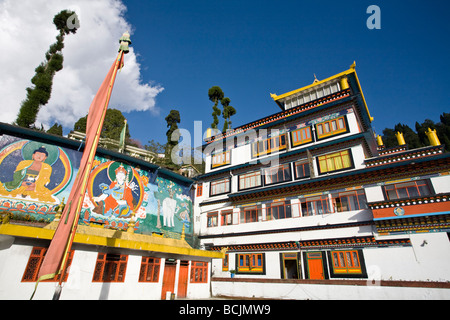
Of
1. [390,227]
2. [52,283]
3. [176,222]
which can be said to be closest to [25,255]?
[52,283]

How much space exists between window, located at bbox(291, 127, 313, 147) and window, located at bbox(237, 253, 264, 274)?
421 inches

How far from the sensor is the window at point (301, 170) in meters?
21.7

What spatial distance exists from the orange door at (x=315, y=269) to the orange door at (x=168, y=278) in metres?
10.0

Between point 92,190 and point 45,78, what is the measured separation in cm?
1845


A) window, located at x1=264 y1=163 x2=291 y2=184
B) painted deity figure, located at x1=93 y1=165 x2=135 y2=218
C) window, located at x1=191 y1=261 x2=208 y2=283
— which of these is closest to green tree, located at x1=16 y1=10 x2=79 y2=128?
painted deity figure, located at x1=93 y1=165 x2=135 y2=218

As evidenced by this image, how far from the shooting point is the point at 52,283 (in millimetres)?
10000

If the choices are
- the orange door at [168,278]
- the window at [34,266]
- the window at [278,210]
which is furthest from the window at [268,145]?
the window at [34,266]

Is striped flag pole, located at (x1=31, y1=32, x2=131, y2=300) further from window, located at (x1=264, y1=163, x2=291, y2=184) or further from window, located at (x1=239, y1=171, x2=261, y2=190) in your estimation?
window, located at (x1=239, y1=171, x2=261, y2=190)

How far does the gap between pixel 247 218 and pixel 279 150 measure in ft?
23.8

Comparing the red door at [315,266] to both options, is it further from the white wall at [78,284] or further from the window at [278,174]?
the white wall at [78,284]

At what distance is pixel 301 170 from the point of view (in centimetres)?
2211

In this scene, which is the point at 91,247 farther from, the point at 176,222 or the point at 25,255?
the point at 176,222

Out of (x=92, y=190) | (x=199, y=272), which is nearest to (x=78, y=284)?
(x=199, y=272)

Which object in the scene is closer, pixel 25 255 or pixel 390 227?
pixel 25 255
